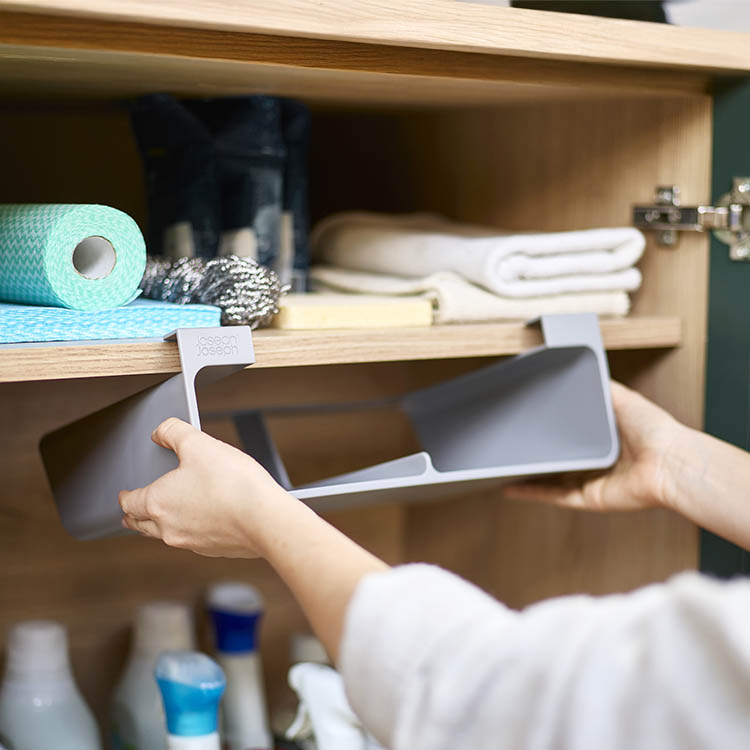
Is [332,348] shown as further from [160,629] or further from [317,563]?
[160,629]

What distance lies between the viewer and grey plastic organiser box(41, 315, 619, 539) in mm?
714

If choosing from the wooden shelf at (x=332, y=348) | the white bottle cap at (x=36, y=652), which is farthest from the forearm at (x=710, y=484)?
the white bottle cap at (x=36, y=652)

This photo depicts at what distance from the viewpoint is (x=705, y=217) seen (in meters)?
0.89

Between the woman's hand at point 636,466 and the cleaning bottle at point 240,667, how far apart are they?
38cm

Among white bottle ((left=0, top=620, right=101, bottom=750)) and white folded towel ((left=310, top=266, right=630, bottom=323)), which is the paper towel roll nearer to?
white folded towel ((left=310, top=266, right=630, bottom=323))

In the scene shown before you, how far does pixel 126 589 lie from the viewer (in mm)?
1142

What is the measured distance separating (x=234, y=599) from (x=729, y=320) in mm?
615

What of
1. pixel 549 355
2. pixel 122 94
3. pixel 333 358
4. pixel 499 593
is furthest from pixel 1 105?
pixel 499 593

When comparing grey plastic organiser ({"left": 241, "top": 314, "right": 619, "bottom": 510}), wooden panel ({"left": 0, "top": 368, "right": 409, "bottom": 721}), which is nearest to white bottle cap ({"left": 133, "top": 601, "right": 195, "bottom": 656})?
wooden panel ({"left": 0, "top": 368, "right": 409, "bottom": 721})

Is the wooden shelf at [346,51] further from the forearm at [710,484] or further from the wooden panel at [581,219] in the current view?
the forearm at [710,484]

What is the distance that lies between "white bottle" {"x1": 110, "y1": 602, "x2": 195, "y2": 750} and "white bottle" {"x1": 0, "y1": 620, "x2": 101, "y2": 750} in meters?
0.06

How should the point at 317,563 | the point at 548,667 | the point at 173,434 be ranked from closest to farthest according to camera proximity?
the point at 548,667 → the point at 317,563 → the point at 173,434

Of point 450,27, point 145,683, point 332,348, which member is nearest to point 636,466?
point 332,348

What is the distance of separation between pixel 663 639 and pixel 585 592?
0.72 meters
